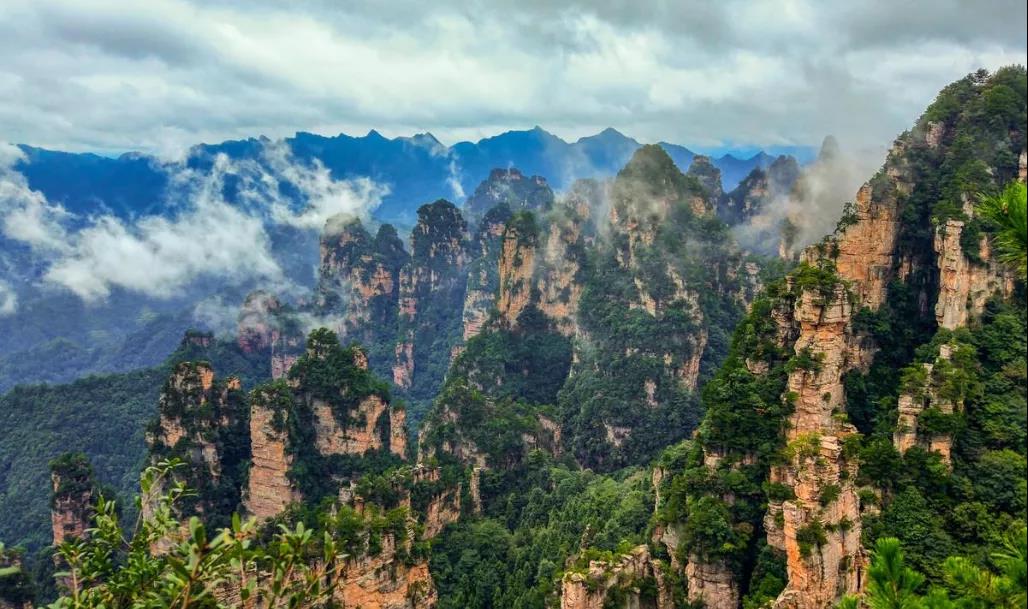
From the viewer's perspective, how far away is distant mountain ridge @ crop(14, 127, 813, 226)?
162 meters

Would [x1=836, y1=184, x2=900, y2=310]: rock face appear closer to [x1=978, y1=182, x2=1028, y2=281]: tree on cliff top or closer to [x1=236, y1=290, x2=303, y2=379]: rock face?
[x1=978, y1=182, x2=1028, y2=281]: tree on cliff top

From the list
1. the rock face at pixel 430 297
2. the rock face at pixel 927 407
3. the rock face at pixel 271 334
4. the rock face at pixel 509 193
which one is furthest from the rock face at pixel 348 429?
the rock face at pixel 509 193

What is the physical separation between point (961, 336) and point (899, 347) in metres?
3.89

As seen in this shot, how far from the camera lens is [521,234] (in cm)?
7212

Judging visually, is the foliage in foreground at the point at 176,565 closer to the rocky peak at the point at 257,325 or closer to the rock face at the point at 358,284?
the rocky peak at the point at 257,325

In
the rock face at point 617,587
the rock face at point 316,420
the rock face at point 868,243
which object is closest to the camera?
the rock face at point 617,587

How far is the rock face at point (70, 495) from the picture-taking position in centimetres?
4131

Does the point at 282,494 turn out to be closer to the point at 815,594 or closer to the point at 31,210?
the point at 815,594

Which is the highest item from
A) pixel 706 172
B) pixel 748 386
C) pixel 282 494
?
pixel 706 172

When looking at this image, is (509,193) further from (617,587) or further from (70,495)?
(617,587)

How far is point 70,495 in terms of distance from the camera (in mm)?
41375

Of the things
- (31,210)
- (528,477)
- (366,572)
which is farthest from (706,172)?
(31,210)

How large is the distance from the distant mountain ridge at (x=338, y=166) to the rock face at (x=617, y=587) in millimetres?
126248

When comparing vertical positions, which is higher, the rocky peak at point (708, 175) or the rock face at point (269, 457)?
the rocky peak at point (708, 175)
